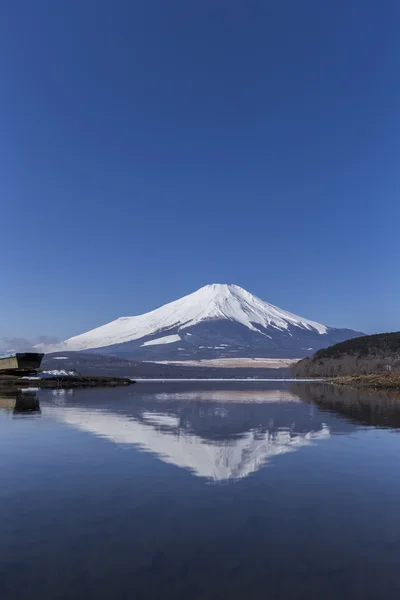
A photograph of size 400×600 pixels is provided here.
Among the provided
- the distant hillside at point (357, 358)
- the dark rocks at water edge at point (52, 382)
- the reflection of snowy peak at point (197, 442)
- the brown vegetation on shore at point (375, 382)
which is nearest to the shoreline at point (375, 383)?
the brown vegetation on shore at point (375, 382)

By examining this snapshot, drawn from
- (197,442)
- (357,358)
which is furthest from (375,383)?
(197,442)

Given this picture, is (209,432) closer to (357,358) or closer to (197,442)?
(197,442)

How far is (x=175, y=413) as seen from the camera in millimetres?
33562

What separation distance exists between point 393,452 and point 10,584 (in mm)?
15628

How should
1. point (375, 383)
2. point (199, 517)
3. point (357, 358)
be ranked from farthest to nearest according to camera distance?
1. point (357, 358)
2. point (375, 383)
3. point (199, 517)

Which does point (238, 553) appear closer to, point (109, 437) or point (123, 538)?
point (123, 538)

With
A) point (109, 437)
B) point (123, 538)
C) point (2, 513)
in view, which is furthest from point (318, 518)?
point (109, 437)

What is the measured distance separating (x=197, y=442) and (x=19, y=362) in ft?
210

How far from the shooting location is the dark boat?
77375 millimetres

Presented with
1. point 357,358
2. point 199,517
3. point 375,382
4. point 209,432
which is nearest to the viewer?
point 199,517

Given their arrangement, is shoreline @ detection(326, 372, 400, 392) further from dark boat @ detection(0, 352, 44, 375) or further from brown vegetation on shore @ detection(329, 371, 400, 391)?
dark boat @ detection(0, 352, 44, 375)

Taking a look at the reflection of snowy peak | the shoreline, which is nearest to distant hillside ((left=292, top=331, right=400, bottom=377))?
the shoreline

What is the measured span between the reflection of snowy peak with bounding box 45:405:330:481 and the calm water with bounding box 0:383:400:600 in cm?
11

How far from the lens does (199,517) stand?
10.6 meters
